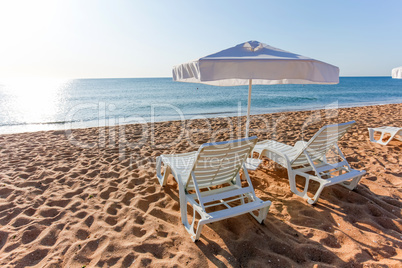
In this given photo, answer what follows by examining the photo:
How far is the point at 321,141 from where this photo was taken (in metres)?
3.18

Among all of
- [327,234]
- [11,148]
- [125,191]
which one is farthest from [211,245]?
[11,148]

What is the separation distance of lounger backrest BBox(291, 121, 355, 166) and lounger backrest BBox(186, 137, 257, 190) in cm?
104

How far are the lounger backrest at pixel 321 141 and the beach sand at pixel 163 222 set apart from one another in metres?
A: 0.53

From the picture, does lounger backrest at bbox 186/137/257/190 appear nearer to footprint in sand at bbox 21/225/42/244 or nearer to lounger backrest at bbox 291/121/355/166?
lounger backrest at bbox 291/121/355/166

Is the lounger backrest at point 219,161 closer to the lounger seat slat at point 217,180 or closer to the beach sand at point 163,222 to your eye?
the lounger seat slat at point 217,180

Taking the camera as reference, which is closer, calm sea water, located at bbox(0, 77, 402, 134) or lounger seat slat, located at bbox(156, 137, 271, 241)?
lounger seat slat, located at bbox(156, 137, 271, 241)

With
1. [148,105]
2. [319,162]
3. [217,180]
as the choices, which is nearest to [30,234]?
[217,180]

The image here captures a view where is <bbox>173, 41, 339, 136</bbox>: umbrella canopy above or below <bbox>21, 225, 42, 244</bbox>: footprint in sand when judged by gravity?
above

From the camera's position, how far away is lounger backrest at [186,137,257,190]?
2.38m

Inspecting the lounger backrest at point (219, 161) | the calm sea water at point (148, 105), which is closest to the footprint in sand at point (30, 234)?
the lounger backrest at point (219, 161)

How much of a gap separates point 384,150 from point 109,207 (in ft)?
18.9

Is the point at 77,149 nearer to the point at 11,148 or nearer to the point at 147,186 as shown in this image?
the point at 11,148

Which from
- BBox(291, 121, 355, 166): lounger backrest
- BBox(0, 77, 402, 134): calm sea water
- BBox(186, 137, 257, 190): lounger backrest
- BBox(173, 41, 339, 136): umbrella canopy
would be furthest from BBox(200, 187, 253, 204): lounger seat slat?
BBox(0, 77, 402, 134): calm sea water

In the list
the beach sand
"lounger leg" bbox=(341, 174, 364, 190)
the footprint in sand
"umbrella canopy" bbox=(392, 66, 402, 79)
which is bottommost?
the footprint in sand
